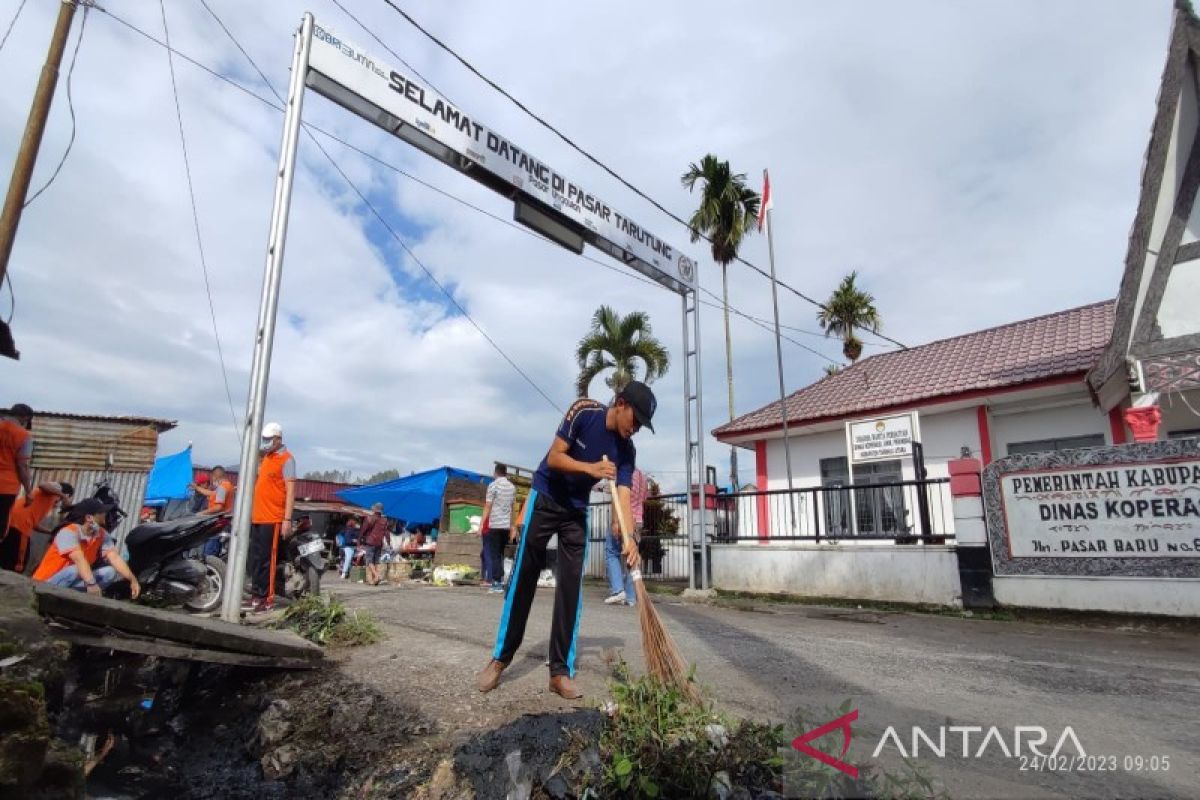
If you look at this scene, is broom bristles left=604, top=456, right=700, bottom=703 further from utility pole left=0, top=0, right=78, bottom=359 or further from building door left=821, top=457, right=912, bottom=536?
utility pole left=0, top=0, right=78, bottom=359

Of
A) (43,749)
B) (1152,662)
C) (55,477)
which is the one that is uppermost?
(55,477)

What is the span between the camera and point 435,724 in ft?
9.02

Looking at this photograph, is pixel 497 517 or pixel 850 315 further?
pixel 850 315

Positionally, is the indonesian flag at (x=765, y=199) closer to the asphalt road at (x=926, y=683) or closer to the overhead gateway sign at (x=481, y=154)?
the overhead gateway sign at (x=481, y=154)

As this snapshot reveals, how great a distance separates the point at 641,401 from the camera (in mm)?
3377

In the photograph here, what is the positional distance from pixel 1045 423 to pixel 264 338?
13.0m

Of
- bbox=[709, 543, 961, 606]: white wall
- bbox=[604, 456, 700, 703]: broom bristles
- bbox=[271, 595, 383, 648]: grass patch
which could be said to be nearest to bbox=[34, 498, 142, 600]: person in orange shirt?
bbox=[271, 595, 383, 648]: grass patch

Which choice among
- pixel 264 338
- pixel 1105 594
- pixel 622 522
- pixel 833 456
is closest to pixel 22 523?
pixel 264 338

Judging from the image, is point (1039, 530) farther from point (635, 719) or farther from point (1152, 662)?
point (635, 719)

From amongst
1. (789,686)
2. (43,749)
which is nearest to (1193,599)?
(789,686)

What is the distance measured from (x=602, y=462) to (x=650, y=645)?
3.17ft

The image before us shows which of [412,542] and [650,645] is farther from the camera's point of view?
[412,542]

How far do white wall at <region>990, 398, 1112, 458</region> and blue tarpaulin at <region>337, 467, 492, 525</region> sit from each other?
41.3 feet

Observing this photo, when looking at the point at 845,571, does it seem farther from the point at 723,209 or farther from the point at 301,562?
the point at 723,209
